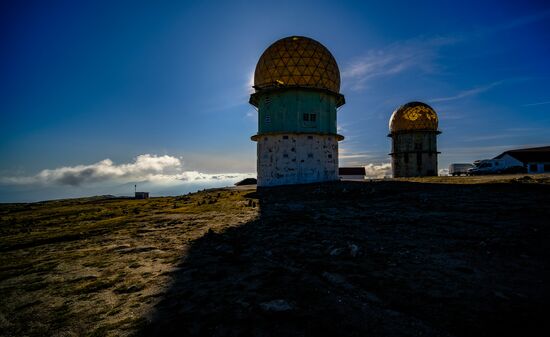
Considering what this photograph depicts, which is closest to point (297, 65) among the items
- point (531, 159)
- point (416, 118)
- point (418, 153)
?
point (416, 118)

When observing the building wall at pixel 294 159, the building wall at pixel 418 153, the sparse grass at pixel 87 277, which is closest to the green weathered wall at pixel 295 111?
the building wall at pixel 294 159

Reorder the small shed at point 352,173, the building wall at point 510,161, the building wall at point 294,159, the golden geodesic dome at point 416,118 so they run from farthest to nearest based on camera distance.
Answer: the small shed at point 352,173
the building wall at point 510,161
the golden geodesic dome at point 416,118
the building wall at point 294,159

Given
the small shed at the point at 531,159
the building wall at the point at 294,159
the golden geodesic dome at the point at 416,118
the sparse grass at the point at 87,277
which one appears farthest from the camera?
the small shed at the point at 531,159

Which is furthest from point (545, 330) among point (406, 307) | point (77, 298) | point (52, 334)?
point (77, 298)

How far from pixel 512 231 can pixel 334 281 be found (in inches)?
165

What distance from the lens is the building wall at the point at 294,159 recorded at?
69.9 feet

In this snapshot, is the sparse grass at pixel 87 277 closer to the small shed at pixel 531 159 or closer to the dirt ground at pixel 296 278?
the dirt ground at pixel 296 278

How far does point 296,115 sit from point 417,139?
18.6 metres

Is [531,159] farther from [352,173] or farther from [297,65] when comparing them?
[297,65]

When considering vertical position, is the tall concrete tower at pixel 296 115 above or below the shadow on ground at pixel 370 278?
above

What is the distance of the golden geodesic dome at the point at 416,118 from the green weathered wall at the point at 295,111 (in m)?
14.6

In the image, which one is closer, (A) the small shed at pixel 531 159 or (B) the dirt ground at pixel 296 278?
(B) the dirt ground at pixel 296 278

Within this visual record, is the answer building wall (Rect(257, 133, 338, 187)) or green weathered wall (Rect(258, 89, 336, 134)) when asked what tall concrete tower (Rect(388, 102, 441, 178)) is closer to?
green weathered wall (Rect(258, 89, 336, 134))

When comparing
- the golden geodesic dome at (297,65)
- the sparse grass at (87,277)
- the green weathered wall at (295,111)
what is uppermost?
the golden geodesic dome at (297,65)
